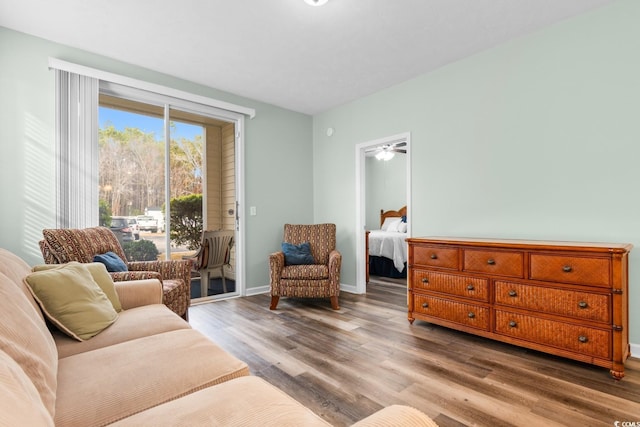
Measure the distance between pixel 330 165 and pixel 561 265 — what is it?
3167mm

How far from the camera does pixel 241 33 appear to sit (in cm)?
285

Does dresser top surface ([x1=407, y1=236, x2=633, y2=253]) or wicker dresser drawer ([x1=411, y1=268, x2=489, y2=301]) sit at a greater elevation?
dresser top surface ([x1=407, y1=236, x2=633, y2=253])

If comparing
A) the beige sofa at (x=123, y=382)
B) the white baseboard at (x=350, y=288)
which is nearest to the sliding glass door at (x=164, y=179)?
the white baseboard at (x=350, y=288)

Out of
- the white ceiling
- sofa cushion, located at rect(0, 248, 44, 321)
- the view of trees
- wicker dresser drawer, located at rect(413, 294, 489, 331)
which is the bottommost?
wicker dresser drawer, located at rect(413, 294, 489, 331)

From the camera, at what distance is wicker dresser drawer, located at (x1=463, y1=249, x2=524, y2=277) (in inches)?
98.2

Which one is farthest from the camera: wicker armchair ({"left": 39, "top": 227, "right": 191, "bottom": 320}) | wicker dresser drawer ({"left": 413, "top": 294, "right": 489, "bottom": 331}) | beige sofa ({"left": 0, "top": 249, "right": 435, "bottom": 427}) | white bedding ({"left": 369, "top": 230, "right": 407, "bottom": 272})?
Answer: white bedding ({"left": 369, "top": 230, "right": 407, "bottom": 272})

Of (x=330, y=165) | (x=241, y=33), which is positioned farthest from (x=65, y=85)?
(x=330, y=165)

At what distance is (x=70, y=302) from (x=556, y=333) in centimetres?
301

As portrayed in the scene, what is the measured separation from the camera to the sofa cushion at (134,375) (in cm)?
103

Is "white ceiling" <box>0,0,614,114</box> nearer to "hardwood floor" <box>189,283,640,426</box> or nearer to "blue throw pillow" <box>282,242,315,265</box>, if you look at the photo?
"blue throw pillow" <box>282,242,315,265</box>

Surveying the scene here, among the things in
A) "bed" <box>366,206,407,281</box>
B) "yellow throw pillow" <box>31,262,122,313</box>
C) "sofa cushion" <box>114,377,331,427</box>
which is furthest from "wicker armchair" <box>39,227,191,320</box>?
"bed" <box>366,206,407,281</box>

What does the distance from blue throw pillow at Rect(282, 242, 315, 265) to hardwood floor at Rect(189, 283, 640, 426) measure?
78 cm

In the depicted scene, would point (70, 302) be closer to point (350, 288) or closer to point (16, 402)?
point (16, 402)

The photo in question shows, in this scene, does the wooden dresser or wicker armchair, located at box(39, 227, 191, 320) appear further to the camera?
wicker armchair, located at box(39, 227, 191, 320)
